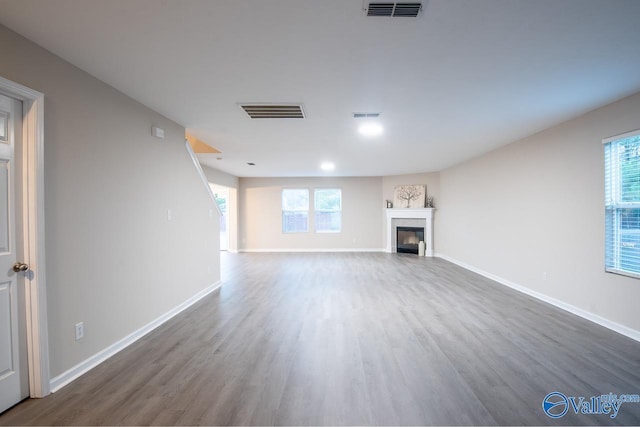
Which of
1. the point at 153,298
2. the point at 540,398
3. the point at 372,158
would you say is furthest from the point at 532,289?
the point at 153,298

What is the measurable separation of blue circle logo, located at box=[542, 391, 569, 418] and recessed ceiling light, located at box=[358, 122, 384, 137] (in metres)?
3.03

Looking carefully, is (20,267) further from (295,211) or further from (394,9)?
(295,211)

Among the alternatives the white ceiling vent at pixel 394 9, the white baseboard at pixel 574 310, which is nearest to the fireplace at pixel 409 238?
the white baseboard at pixel 574 310

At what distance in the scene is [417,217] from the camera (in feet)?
26.0

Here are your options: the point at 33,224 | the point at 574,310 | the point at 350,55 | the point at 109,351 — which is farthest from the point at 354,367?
the point at 574,310

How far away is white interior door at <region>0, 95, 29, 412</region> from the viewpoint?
1.70 meters

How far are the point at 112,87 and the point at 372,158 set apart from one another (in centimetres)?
437

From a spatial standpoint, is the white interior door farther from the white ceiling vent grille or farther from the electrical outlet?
the white ceiling vent grille

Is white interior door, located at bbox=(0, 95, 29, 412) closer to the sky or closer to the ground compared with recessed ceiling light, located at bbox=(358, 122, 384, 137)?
closer to the ground

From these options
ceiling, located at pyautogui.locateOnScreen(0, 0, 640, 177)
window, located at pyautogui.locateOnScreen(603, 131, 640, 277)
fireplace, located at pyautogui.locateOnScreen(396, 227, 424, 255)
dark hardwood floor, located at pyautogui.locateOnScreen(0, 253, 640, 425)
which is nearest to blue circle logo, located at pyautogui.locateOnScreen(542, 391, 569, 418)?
dark hardwood floor, located at pyautogui.locateOnScreen(0, 253, 640, 425)

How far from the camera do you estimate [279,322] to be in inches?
123

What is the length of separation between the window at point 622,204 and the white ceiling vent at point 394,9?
284cm

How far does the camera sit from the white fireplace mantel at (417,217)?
7.76m

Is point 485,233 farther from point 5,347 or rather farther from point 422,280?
point 5,347
